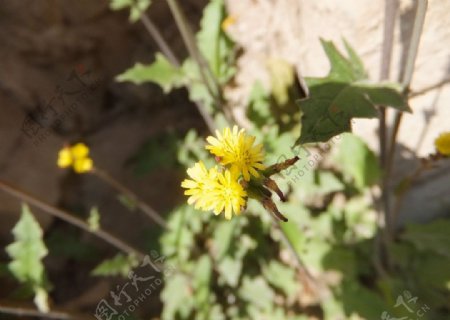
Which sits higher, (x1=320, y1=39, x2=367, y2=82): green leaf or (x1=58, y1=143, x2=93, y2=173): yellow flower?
(x1=58, y1=143, x2=93, y2=173): yellow flower

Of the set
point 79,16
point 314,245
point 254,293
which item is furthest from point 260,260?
point 79,16

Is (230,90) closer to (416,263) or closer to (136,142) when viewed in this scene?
(136,142)

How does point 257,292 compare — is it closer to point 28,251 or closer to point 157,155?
point 157,155

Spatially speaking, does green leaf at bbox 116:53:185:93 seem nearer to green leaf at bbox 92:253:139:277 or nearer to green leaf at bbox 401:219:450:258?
green leaf at bbox 92:253:139:277

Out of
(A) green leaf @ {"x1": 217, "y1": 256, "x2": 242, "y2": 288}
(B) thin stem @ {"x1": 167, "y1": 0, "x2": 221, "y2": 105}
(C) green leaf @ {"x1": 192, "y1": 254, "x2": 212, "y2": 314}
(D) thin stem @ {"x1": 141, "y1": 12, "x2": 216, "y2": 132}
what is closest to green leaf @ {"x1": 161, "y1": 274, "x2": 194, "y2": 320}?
(C) green leaf @ {"x1": 192, "y1": 254, "x2": 212, "y2": 314}

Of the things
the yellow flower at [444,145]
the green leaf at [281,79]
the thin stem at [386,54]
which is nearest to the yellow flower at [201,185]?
the thin stem at [386,54]
